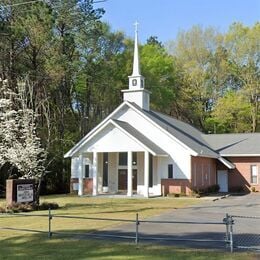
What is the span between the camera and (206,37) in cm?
6059

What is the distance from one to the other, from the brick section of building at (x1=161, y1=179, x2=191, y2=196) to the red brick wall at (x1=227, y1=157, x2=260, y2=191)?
7489 mm

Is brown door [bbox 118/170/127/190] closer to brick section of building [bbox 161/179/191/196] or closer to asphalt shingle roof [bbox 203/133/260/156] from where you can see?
brick section of building [bbox 161/179/191/196]

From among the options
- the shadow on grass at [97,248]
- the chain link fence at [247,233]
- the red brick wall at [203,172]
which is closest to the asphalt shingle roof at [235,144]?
the red brick wall at [203,172]

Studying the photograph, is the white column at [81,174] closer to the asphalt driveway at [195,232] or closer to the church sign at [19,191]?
the church sign at [19,191]

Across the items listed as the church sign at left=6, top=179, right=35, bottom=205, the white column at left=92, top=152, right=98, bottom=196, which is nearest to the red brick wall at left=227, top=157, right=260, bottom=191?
the white column at left=92, top=152, right=98, bottom=196

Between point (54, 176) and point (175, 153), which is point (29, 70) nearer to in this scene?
point (54, 176)

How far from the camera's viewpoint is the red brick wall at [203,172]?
1454 inches

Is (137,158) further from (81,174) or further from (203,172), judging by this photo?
(203,172)

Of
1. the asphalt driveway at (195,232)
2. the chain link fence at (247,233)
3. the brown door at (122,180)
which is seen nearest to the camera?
the chain link fence at (247,233)

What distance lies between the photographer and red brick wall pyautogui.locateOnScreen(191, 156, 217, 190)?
3694cm

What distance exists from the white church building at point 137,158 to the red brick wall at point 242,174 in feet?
4.10

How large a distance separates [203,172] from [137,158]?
551cm

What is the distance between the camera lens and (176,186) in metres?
36.4

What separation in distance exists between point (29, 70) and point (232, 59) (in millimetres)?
25336
